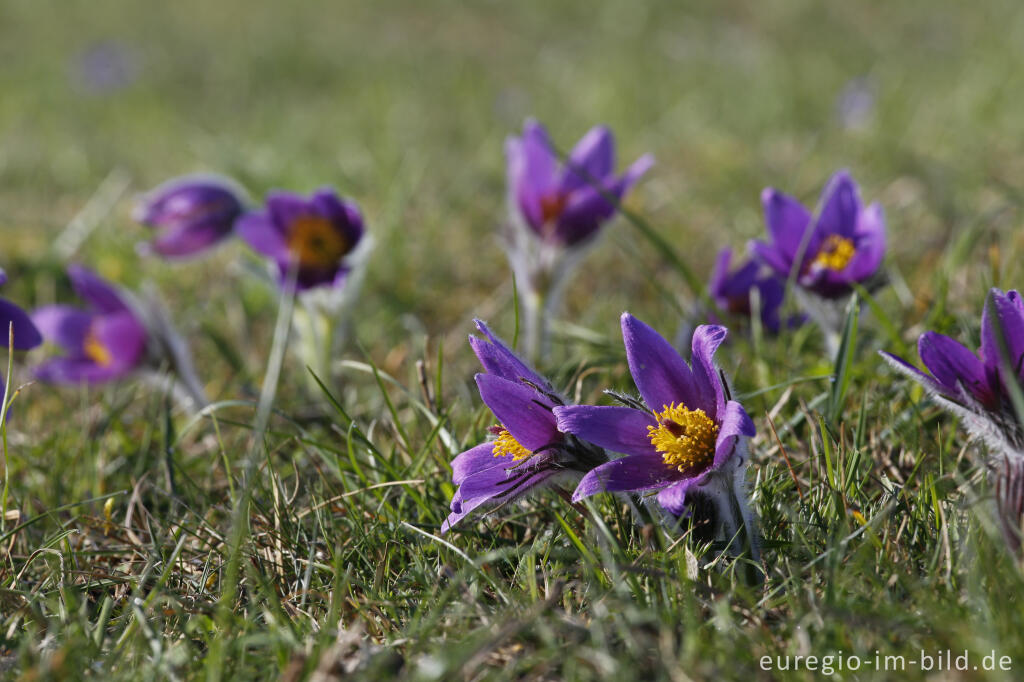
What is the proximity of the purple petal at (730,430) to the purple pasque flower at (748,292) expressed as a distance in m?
1.06

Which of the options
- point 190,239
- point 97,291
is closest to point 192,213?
point 190,239

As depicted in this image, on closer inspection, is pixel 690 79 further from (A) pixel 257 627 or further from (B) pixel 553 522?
→ (A) pixel 257 627

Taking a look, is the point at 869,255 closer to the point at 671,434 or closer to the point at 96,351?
the point at 671,434

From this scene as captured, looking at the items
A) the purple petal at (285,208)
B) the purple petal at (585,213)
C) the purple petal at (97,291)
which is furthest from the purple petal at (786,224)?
the purple petal at (97,291)

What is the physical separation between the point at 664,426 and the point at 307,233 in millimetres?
1457

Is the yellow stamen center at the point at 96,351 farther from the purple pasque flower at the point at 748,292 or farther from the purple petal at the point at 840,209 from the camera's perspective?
the purple petal at the point at 840,209

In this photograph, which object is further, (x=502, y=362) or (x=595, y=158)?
(x=595, y=158)

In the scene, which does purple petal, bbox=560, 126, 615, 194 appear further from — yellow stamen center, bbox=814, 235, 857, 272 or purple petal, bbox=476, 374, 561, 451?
purple petal, bbox=476, 374, 561, 451

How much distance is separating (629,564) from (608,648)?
0.18 m

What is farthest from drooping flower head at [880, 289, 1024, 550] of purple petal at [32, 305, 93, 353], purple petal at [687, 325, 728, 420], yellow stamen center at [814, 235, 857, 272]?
purple petal at [32, 305, 93, 353]

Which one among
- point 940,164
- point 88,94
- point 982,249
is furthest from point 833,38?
point 88,94

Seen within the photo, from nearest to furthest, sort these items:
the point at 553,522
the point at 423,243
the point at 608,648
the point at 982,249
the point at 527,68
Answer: the point at 608,648, the point at 553,522, the point at 982,249, the point at 423,243, the point at 527,68

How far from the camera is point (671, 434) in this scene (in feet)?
4.93

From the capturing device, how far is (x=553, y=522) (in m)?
1.75
